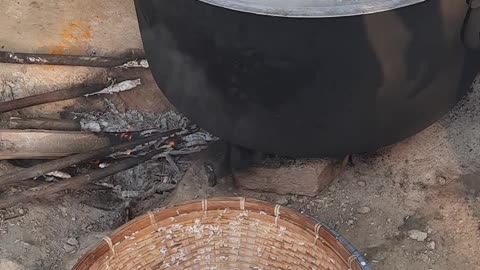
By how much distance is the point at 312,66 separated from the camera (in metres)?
1.53

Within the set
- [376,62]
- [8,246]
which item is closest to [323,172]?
[376,62]

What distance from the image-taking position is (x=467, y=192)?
1.89 m

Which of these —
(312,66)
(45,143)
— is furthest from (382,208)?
(45,143)

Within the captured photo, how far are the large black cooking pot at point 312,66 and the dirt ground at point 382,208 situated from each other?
0.73 feet

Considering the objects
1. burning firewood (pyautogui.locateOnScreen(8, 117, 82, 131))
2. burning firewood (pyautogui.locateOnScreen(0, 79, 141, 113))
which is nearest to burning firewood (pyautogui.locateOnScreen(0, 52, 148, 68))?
burning firewood (pyautogui.locateOnScreen(0, 79, 141, 113))

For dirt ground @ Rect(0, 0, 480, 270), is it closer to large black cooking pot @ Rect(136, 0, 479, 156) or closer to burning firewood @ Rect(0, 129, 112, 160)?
burning firewood @ Rect(0, 129, 112, 160)

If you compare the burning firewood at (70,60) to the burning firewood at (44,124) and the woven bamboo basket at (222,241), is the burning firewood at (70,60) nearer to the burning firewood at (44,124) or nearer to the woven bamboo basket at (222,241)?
the burning firewood at (44,124)

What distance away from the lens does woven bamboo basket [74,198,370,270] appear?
5.34ft

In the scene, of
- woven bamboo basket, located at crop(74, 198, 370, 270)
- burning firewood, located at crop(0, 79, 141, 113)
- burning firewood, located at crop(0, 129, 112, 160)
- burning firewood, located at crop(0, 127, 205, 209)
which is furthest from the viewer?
burning firewood, located at crop(0, 79, 141, 113)

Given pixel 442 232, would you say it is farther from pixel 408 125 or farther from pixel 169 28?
pixel 169 28

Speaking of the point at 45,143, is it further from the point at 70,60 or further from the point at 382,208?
the point at 382,208

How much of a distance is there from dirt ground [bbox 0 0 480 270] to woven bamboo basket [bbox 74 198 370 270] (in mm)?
208

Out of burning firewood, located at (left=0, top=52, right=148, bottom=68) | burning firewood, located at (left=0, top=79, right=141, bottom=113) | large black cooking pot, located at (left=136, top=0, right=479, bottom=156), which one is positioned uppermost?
large black cooking pot, located at (left=136, top=0, right=479, bottom=156)

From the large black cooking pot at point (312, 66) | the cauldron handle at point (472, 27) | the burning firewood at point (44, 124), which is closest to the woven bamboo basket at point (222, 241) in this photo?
the large black cooking pot at point (312, 66)
